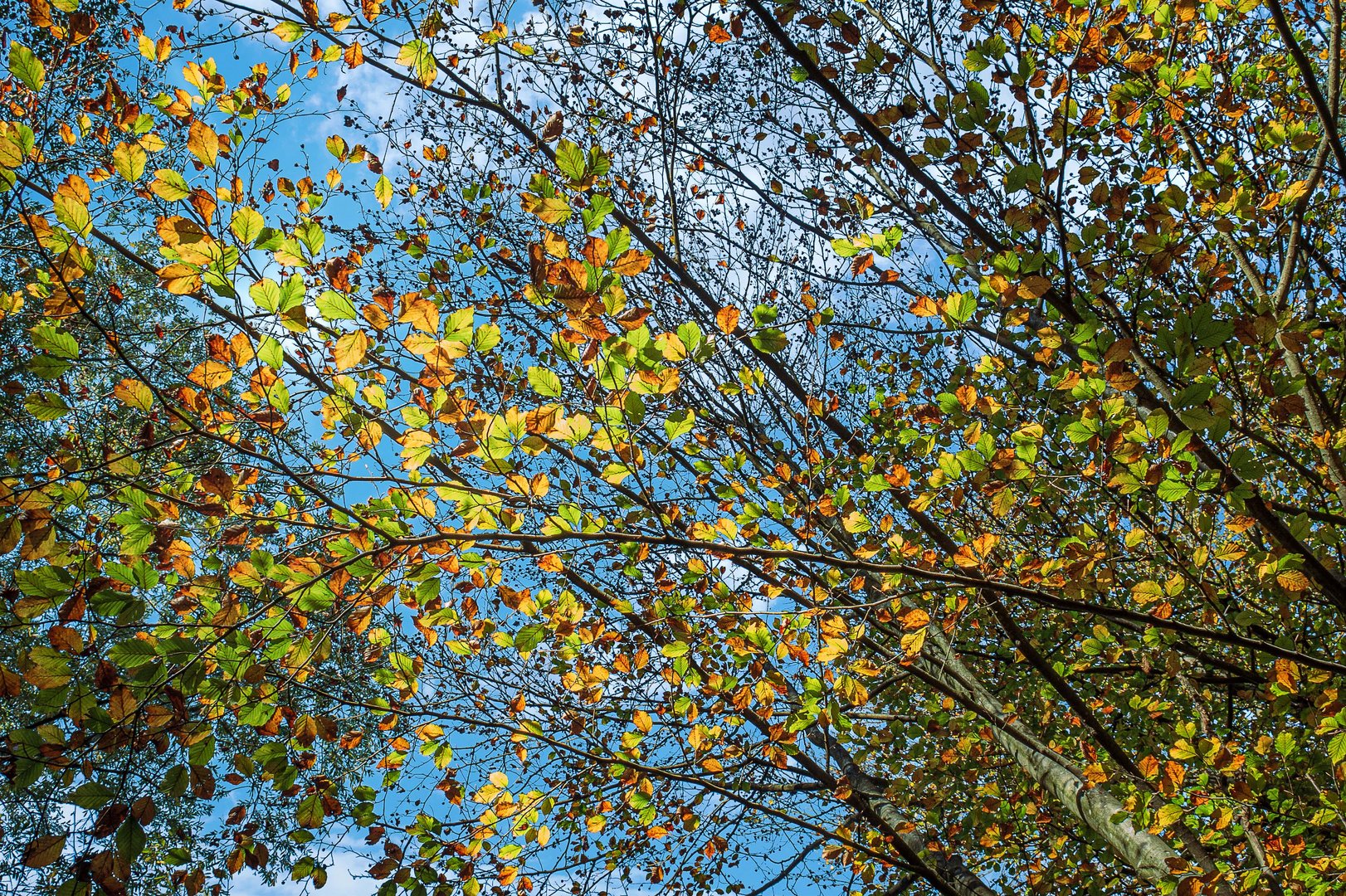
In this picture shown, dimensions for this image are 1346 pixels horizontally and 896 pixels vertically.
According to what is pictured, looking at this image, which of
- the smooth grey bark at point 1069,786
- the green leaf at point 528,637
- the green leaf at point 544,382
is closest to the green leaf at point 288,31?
the green leaf at point 544,382

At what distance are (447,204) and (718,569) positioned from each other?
3769 millimetres

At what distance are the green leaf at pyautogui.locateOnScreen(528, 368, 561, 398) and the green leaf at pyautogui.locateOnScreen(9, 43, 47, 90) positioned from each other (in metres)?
1.47

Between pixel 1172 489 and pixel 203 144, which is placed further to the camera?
pixel 1172 489

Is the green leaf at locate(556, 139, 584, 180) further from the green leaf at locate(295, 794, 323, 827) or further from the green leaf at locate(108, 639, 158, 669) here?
the green leaf at locate(295, 794, 323, 827)

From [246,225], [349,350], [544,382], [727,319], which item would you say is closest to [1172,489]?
[727,319]

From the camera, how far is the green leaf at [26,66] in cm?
192

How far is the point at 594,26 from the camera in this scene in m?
5.08

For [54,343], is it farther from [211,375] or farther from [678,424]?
[678,424]

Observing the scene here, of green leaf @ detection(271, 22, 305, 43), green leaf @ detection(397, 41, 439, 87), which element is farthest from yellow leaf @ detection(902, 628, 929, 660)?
green leaf @ detection(271, 22, 305, 43)

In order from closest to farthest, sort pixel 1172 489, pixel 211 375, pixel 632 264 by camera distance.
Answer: pixel 632 264
pixel 211 375
pixel 1172 489

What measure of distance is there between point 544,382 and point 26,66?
5.17 feet

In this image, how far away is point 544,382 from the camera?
6.77 feet

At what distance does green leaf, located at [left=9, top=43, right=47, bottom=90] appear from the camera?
6.30 ft

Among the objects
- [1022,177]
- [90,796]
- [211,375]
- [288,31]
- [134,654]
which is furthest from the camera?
[288,31]
